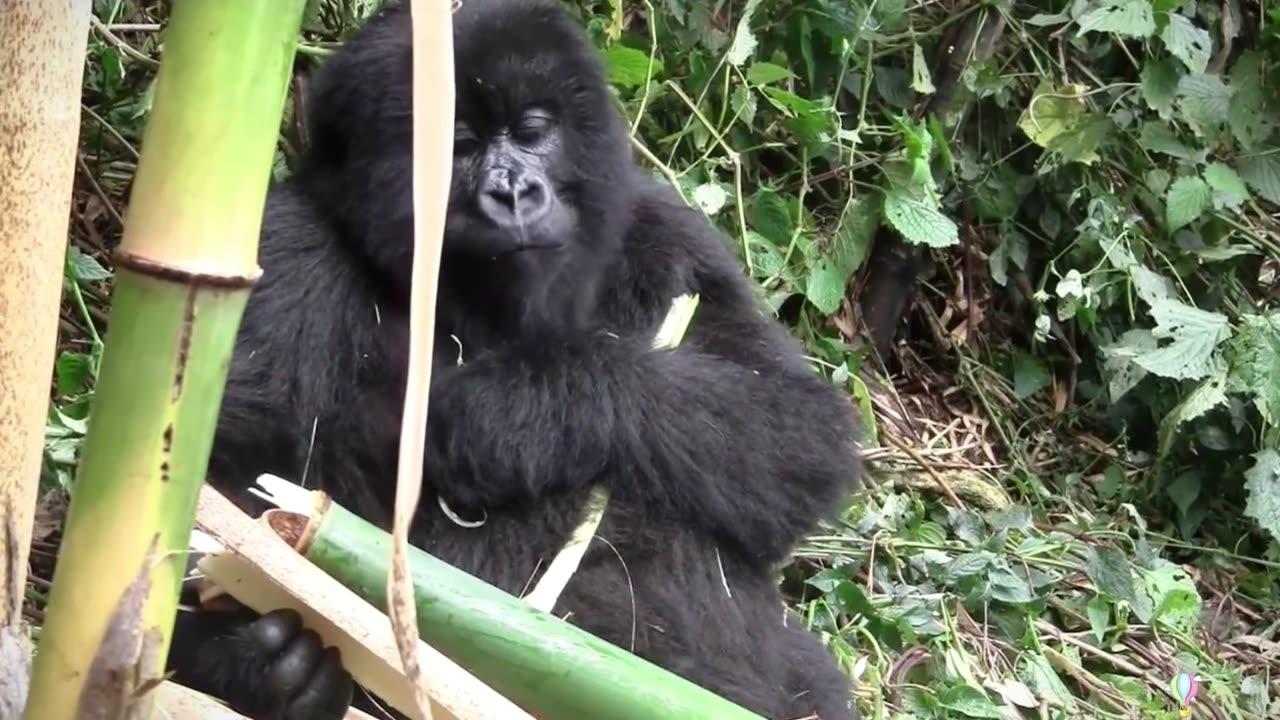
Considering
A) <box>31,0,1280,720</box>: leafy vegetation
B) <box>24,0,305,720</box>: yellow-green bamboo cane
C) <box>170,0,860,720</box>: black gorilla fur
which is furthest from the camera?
<box>31,0,1280,720</box>: leafy vegetation

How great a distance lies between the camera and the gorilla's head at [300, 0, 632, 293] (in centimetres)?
149

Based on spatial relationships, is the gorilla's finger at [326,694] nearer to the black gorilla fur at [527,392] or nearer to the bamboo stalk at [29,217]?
the black gorilla fur at [527,392]

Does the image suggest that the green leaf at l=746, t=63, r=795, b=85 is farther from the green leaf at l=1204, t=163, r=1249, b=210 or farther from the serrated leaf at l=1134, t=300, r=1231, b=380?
the green leaf at l=1204, t=163, r=1249, b=210

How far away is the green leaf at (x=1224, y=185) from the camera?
9.61 feet

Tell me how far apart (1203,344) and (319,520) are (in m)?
2.35

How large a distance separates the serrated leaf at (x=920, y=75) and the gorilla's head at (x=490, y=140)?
1456 millimetres

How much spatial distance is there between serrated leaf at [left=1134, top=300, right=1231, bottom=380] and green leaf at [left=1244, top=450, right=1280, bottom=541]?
206 mm

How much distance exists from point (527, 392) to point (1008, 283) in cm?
204

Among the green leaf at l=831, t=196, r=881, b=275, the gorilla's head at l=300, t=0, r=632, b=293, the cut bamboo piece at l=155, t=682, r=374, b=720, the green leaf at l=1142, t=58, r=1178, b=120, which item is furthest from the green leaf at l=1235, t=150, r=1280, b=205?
the cut bamboo piece at l=155, t=682, r=374, b=720

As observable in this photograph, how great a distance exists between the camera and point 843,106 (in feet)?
10.0

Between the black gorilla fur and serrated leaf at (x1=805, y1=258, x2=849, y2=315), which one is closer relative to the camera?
the black gorilla fur

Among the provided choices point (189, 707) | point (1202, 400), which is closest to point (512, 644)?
point (189, 707)

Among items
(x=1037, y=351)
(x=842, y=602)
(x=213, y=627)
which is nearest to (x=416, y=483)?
(x=213, y=627)

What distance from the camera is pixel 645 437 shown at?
151cm
